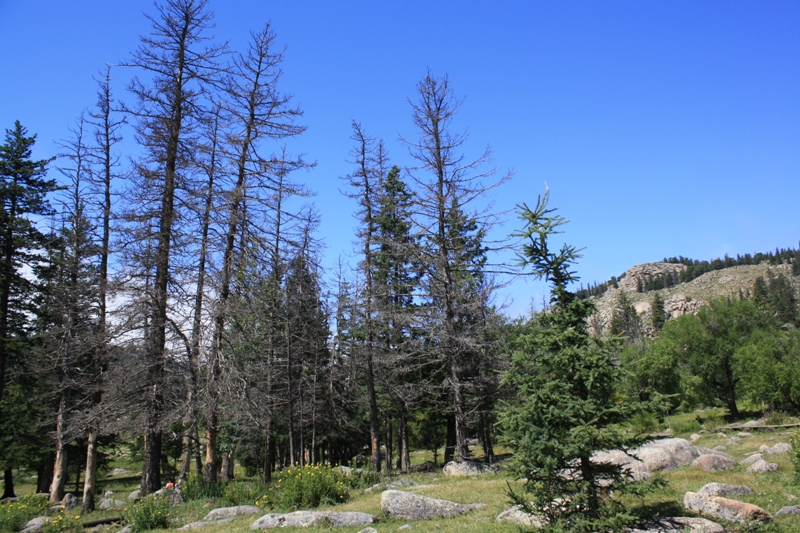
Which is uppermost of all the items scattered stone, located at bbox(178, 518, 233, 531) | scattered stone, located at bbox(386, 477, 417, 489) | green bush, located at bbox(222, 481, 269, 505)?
green bush, located at bbox(222, 481, 269, 505)

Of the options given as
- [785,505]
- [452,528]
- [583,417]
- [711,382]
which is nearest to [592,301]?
[583,417]

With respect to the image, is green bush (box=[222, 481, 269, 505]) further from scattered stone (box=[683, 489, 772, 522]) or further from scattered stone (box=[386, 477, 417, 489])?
scattered stone (box=[683, 489, 772, 522])

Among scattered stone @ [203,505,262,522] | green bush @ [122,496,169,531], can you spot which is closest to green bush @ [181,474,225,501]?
scattered stone @ [203,505,262,522]

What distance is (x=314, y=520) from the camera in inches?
390

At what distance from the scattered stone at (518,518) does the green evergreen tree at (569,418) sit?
730mm

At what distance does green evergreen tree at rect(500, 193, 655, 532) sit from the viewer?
7012 mm

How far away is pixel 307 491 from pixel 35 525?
22.1 ft

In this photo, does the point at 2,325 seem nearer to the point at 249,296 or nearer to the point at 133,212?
the point at 133,212

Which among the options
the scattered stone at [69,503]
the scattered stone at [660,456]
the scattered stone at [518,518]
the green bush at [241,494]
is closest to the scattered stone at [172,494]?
the green bush at [241,494]

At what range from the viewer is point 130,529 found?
36.6 feet

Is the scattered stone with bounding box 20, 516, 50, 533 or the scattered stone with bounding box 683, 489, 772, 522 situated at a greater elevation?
the scattered stone with bounding box 683, 489, 772, 522

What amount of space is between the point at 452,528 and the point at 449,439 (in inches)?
759

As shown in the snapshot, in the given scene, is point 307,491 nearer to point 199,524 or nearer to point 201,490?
point 199,524

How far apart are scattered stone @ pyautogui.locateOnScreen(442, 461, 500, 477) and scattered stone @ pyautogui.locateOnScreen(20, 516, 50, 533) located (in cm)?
1154
